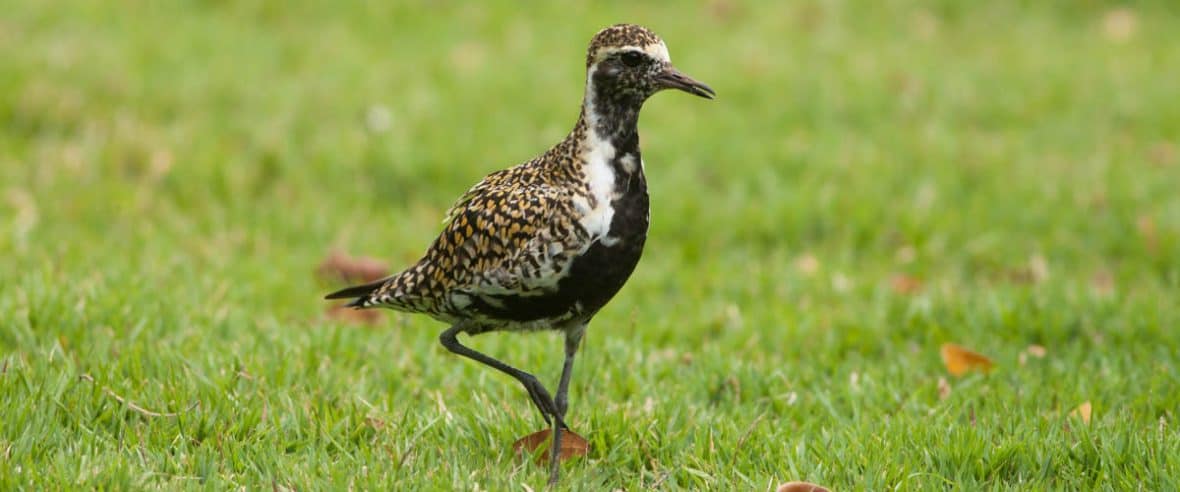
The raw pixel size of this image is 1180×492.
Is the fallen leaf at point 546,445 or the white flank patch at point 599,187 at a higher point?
the white flank patch at point 599,187

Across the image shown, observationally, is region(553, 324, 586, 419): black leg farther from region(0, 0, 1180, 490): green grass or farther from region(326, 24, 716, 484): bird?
region(0, 0, 1180, 490): green grass

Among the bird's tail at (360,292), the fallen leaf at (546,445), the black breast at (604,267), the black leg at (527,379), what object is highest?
the black breast at (604,267)

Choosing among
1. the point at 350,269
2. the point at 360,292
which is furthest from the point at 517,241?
the point at 350,269

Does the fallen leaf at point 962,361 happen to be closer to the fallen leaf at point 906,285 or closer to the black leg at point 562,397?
the fallen leaf at point 906,285

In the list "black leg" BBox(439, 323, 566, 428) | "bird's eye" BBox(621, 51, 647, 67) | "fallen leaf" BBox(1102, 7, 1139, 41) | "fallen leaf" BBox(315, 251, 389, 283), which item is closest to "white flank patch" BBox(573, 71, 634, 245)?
"bird's eye" BBox(621, 51, 647, 67)

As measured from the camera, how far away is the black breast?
4.23 meters

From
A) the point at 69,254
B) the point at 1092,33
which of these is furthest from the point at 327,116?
the point at 1092,33

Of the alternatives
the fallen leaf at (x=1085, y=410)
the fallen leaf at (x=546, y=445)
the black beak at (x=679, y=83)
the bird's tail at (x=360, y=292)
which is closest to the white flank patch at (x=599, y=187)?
the black beak at (x=679, y=83)

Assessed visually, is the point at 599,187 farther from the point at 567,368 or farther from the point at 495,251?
the point at 567,368

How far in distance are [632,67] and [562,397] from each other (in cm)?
114

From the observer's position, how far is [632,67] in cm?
426

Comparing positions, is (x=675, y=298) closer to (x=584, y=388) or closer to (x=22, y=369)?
(x=584, y=388)

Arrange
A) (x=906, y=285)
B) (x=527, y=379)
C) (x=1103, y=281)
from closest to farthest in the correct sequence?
(x=527, y=379) → (x=906, y=285) → (x=1103, y=281)

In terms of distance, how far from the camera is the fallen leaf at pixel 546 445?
14.9 ft
